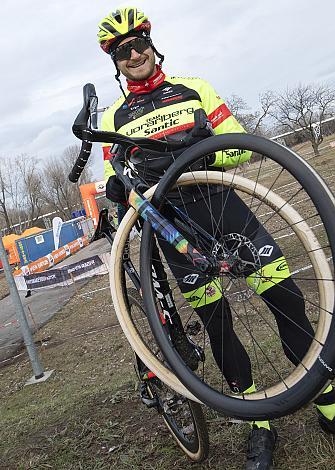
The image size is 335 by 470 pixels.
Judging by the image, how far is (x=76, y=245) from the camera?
108 ft

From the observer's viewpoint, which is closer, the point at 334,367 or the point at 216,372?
the point at 334,367

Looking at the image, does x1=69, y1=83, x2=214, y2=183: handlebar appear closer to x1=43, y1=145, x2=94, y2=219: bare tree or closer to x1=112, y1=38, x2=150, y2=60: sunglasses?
x1=112, y1=38, x2=150, y2=60: sunglasses

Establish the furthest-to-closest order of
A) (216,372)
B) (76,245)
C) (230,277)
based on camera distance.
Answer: (76,245) → (216,372) → (230,277)

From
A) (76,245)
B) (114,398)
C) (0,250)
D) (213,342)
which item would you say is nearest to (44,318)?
(0,250)

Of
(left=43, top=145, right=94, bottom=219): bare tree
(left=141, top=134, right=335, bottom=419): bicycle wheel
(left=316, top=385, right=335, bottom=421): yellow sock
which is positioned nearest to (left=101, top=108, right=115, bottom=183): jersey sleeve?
(left=141, top=134, right=335, bottom=419): bicycle wheel

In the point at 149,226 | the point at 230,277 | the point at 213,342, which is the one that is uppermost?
the point at 149,226

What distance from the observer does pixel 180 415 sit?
318 cm

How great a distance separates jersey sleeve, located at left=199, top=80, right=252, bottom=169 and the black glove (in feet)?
2.14

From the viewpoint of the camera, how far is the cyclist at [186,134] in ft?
8.45

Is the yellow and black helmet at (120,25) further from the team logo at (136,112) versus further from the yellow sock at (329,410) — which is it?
the yellow sock at (329,410)

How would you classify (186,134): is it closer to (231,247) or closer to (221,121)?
(221,121)

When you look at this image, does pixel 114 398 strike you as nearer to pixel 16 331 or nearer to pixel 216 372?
pixel 216 372

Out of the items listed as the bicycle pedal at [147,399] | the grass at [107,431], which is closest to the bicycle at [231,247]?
the grass at [107,431]

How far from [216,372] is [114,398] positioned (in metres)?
0.96
